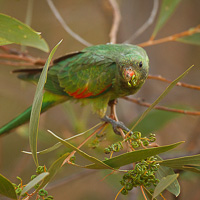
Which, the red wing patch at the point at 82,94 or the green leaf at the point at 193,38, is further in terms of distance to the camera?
the green leaf at the point at 193,38

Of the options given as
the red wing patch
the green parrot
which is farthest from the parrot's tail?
the red wing patch

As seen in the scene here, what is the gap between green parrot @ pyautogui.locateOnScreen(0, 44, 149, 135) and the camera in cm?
192

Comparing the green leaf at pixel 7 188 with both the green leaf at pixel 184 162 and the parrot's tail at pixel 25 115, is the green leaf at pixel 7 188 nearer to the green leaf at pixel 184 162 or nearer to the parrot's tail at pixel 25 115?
the green leaf at pixel 184 162

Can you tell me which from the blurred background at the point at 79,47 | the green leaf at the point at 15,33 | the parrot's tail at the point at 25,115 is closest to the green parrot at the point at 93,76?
the parrot's tail at the point at 25,115

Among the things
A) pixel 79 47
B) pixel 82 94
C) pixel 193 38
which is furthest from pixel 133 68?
pixel 79 47

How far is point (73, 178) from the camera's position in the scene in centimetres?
258

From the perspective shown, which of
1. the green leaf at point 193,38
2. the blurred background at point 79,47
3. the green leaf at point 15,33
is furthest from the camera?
the blurred background at point 79,47

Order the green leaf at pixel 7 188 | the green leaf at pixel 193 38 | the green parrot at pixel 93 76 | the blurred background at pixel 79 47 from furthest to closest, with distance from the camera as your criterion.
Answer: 1. the blurred background at pixel 79 47
2. the green leaf at pixel 193 38
3. the green parrot at pixel 93 76
4. the green leaf at pixel 7 188

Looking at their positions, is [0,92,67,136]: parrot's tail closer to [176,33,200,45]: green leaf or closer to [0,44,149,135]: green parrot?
[0,44,149,135]: green parrot

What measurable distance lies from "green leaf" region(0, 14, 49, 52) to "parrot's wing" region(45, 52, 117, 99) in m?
0.34

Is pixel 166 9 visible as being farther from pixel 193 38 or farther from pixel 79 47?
pixel 79 47

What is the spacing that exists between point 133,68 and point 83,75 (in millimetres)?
381

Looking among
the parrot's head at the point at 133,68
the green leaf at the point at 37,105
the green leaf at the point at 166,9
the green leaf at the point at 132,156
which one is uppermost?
the green leaf at the point at 166,9

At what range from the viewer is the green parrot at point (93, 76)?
6.31ft
